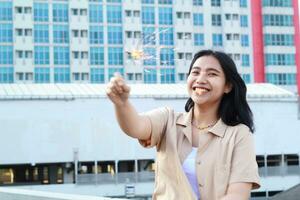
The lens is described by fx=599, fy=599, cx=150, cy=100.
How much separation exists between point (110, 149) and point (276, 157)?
10441mm

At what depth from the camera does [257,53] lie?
55.3 meters

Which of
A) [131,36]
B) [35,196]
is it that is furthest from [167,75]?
[35,196]

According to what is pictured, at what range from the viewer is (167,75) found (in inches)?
2105

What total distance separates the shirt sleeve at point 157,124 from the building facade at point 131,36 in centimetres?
4554

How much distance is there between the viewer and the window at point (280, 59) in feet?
181

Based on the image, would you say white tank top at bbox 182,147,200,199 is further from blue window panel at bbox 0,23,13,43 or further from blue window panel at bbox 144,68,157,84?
blue window panel at bbox 144,68,157,84

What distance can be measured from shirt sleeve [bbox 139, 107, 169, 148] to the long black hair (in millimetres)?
140

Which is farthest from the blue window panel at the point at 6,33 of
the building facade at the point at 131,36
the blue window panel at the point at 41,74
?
the blue window panel at the point at 41,74

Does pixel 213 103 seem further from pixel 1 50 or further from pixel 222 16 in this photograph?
pixel 222 16

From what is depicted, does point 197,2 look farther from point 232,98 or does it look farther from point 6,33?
point 232,98

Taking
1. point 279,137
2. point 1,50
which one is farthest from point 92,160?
point 1,50

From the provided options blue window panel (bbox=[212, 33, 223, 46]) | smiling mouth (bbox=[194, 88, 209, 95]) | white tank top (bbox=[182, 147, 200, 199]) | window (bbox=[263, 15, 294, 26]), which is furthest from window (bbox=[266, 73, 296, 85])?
white tank top (bbox=[182, 147, 200, 199])

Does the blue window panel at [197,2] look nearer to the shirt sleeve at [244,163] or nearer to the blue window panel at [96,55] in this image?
the blue window panel at [96,55]

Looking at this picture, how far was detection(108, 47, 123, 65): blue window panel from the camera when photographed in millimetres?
51656
